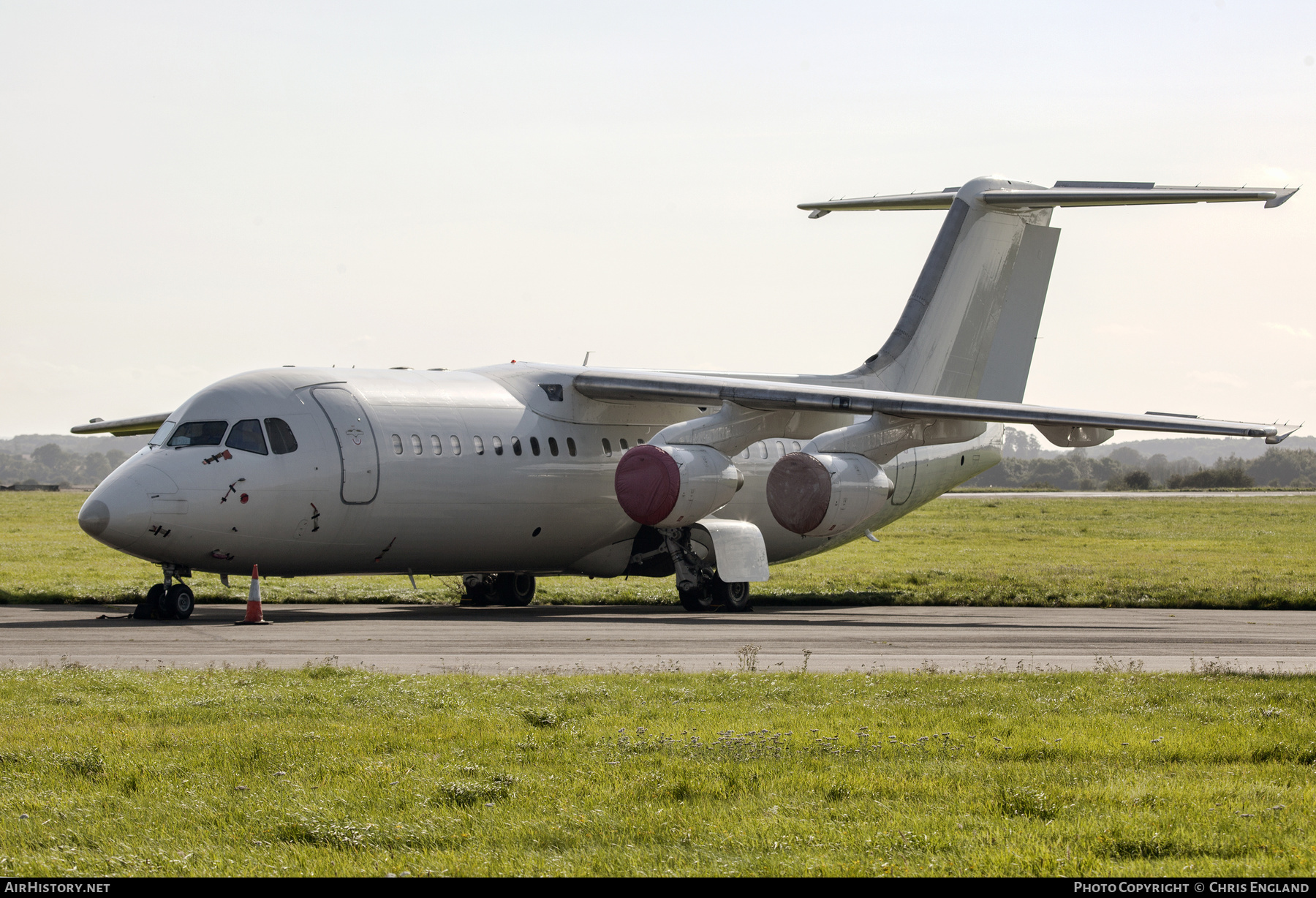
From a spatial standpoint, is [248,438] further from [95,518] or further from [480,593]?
[480,593]

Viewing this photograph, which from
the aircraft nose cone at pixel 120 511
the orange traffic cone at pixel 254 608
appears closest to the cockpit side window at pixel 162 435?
the aircraft nose cone at pixel 120 511

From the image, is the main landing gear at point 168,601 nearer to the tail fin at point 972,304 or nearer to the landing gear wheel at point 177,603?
the landing gear wheel at point 177,603

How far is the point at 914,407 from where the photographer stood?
22.1 meters

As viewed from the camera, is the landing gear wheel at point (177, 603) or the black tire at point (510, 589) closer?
the landing gear wheel at point (177, 603)

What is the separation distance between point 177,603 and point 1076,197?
1701cm

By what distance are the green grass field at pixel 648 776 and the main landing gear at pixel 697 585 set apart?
36.8 ft

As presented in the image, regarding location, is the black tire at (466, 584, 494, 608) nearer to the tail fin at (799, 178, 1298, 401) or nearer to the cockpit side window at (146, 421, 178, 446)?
the cockpit side window at (146, 421, 178, 446)

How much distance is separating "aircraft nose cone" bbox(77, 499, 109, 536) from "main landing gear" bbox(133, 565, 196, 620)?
4.59ft

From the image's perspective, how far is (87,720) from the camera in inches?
392

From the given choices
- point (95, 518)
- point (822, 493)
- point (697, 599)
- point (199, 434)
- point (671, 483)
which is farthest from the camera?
point (697, 599)

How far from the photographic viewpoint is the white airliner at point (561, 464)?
1947 centimetres

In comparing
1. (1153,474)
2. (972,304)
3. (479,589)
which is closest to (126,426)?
(479,589)
